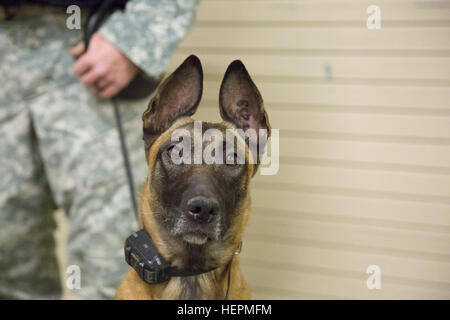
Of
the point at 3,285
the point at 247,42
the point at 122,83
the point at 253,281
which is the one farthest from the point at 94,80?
the point at 253,281

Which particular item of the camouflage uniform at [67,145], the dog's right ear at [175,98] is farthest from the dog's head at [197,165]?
the camouflage uniform at [67,145]

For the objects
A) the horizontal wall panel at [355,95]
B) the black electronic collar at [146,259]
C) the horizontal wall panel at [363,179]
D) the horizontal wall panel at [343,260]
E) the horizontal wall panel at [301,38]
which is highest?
the horizontal wall panel at [301,38]

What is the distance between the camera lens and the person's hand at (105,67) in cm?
106

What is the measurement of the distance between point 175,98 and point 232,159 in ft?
0.54

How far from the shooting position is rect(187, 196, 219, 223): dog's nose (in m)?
0.81

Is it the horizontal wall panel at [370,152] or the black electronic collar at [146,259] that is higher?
the horizontal wall panel at [370,152]

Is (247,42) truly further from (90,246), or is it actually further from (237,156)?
(237,156)

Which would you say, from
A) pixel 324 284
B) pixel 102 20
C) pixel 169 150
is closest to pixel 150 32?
pixel 102 20

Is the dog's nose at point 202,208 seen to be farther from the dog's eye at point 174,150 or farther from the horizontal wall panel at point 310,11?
the horizontal wall panel at point 310,11

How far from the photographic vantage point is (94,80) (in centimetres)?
116

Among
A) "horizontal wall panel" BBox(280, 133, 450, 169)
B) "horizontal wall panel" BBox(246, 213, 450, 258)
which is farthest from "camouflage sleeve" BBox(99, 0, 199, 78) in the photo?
"horizontal wall panel" BBox(246, 213, 450, 258)

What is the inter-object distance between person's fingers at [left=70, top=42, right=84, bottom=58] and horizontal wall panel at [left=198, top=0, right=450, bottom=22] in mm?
1249

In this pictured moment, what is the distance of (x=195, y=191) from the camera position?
82 centimetres
